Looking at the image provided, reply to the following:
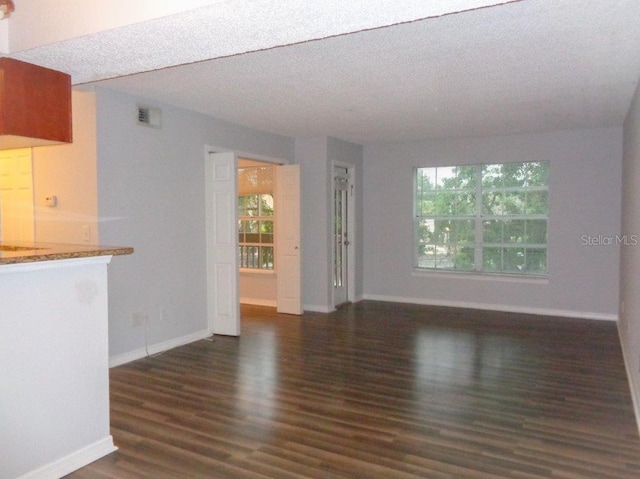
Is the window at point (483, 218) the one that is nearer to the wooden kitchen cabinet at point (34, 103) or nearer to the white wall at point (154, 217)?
the white wall at point (154, 217)

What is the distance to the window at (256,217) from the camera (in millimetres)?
7254

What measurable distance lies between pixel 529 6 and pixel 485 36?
1.42 feet

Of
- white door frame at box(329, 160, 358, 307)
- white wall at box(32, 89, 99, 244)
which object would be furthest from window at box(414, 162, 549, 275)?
white wall at box(32, 89, 99, 244)

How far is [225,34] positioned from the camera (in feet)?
7.45

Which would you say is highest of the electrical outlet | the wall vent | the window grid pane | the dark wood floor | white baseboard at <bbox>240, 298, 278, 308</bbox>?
the wall vent

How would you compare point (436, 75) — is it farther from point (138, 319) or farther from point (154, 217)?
point (138, 319)

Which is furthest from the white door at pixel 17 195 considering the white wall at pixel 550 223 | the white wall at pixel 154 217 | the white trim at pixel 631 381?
the white trim at pixel 631 381

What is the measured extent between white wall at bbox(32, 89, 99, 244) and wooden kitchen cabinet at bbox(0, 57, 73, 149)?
3.79ft

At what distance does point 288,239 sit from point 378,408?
11.7ft

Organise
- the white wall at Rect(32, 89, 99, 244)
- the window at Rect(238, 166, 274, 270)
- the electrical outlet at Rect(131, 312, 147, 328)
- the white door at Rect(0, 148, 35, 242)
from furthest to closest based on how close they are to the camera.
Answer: the window at Rect(238, 166, 274, 270) < the white door at Rect(0, 148, 35, 242) < the electrical outlet at Rect(131, 312, 147, 328) < the white wall at Rect(32, 89, 99, 244)

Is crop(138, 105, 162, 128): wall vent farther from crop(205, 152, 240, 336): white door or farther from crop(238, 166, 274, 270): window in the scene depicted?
crop(238, 166, 274, 270): window

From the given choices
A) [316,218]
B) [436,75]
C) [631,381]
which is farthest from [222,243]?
[631,381]

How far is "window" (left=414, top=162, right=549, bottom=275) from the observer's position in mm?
6758

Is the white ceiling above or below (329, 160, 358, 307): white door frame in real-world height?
above
